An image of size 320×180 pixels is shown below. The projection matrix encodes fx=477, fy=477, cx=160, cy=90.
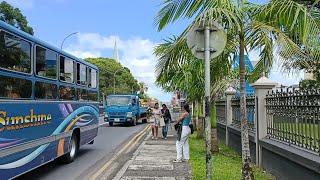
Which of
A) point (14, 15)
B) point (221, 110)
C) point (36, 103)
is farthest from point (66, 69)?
point (14, 15)

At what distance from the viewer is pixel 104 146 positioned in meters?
19.5

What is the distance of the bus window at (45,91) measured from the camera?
406 inches

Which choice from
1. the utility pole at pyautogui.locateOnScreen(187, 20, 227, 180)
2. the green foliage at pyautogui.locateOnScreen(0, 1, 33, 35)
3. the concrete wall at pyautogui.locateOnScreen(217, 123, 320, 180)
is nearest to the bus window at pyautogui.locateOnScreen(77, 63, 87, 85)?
the concrete wall at pyautogui.locateOnScreen(217, 123, 320, 180)

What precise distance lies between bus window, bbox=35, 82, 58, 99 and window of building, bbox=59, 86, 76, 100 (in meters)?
0.48

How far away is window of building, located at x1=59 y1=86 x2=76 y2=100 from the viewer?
12422 mm

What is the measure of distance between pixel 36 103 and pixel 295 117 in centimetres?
535

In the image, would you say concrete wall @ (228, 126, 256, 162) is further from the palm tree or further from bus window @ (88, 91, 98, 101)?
bus window @ (88, 91, 98, 101)

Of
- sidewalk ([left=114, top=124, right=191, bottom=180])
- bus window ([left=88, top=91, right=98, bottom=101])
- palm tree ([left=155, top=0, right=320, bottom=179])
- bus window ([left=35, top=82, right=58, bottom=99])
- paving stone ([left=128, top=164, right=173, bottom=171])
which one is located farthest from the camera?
bus window ([left=88, top=91, right=98, bottom=101])

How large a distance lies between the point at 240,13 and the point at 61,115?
5.98m

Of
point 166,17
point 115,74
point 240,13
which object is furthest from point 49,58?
point 115,74

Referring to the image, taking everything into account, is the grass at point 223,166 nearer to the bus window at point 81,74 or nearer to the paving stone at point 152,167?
the paving stone at point 152,167

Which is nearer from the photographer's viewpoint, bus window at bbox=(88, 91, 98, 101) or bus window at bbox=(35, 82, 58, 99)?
bus window at bbox=(35, 82, 58, 99)

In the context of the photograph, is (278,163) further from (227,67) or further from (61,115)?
(61,115)

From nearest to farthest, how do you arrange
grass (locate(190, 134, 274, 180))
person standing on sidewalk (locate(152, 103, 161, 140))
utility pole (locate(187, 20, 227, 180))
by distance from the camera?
utility pole (locate(187, 20, 227, 180))
grass (locate(190, 134, 274, 180))
person standing on sidewalk (locate(152, 103, 161, 140))
